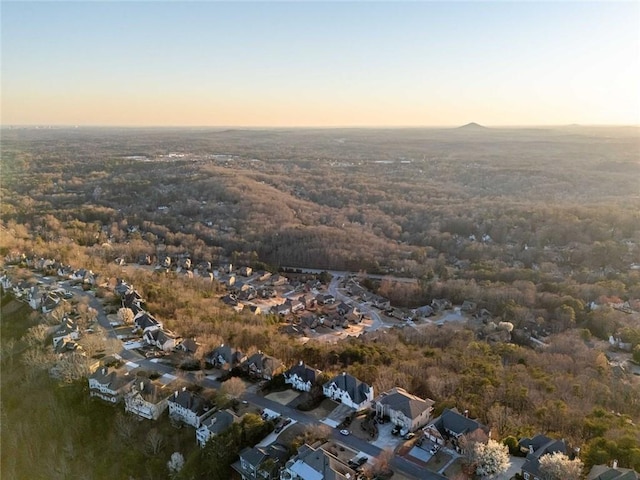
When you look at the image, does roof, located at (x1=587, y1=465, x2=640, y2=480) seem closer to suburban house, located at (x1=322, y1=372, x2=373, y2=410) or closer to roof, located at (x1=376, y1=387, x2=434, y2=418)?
roof, located at (x1=376, y1=387, x2=434, y2=418)

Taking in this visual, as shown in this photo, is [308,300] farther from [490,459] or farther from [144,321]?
[490,459]

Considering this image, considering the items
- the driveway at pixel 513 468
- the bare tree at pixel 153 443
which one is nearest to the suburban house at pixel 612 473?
the driveway at pixel 513 468

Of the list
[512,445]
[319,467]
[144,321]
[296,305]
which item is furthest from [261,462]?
[296,305]

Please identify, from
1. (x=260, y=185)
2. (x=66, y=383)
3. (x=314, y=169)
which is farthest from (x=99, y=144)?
(x=66, y=383)

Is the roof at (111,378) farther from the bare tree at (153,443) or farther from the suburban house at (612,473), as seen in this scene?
the suburban house at (612,473)

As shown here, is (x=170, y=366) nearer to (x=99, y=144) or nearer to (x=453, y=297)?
(x=453, y=297)

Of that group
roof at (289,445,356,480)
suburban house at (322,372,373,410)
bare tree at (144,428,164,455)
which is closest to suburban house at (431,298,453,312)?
Result: suburban house at (322,372,373,410)
